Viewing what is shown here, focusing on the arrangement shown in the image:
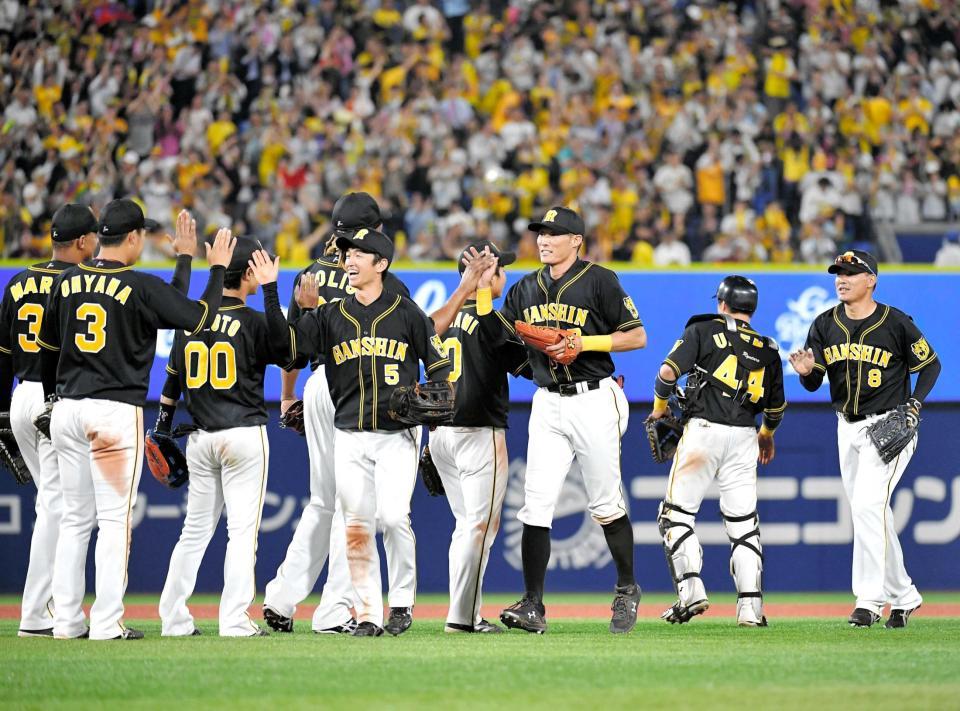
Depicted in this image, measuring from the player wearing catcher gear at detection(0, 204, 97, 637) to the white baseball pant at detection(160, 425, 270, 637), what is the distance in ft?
2.38

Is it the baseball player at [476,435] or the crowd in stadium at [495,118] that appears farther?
the crowd in stadium at [495,118]

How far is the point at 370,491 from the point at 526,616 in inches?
45.4

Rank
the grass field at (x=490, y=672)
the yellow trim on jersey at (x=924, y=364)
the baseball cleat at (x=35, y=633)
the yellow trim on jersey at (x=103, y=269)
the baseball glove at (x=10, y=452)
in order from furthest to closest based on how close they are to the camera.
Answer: the yellow trim on jersey at (x=924, y=364), the baseball glove at (x=10, y=452), the baseball cleat at (x=35, y=633), the yellow trim on jersey at (x=103, y=269), the grass field at (x=490, y=672)

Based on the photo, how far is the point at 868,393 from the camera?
852cm

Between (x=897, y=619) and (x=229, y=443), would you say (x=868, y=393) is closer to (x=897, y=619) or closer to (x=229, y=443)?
(x=897, y=619)

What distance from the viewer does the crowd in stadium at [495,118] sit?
14.3 metres

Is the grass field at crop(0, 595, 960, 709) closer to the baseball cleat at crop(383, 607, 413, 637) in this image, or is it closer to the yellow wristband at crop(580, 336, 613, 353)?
the baseball cleat at crop(383, 607, 413, 637)

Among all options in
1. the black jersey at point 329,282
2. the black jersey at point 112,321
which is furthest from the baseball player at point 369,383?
the black jersey at point 112,321

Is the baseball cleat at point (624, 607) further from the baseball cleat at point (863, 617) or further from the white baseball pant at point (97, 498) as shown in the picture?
the white baseball pant at point (97, 498)

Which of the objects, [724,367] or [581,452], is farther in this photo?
[724,367]

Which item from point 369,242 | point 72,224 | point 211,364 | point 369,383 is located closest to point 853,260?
point 369,242

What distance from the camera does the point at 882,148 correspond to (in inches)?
621

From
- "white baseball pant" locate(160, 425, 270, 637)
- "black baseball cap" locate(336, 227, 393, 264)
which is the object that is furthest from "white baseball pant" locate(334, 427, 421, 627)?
"black baseball cap" locate(336, 227, 393, 264)

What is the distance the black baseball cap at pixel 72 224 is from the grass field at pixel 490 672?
7.51ft
